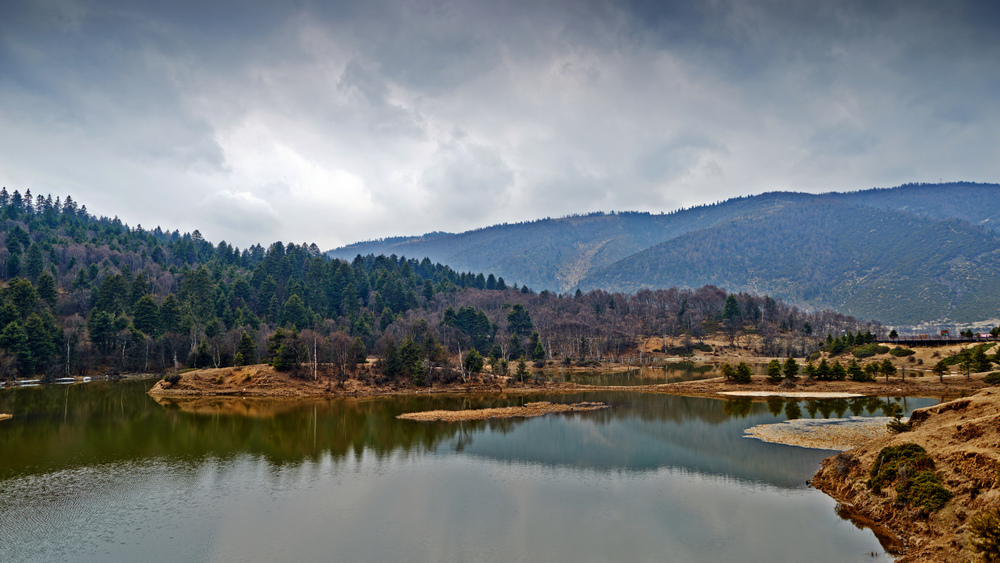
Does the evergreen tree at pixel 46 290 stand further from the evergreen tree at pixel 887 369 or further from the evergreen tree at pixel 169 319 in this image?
the evergreen tree at pixel 887 369

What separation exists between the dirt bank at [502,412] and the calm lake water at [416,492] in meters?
3.35

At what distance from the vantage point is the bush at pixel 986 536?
15.6m

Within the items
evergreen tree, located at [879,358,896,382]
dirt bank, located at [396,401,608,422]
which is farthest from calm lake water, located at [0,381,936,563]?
evergreen tree, located at [879,358,896,382]

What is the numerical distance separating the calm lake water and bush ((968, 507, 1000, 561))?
4706mm

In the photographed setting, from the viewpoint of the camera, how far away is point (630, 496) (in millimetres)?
28328

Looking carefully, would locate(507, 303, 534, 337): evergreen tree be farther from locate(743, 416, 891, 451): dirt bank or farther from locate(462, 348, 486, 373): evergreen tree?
locate(743, 416, 891, 451): dirt bank

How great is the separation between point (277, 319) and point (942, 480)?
131 metres

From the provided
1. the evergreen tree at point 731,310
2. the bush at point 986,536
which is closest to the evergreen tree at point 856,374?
the bush at point 986,536

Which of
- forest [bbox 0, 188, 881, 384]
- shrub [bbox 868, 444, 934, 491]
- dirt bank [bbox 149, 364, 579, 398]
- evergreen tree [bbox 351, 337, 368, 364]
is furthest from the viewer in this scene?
forest [bbox 0, 188, 881, 384]

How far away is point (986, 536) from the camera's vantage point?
1588cm

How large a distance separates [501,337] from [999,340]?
8883 cm

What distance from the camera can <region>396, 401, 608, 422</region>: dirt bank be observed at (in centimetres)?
5524

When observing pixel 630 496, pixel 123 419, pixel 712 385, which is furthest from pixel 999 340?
pixel 123 419

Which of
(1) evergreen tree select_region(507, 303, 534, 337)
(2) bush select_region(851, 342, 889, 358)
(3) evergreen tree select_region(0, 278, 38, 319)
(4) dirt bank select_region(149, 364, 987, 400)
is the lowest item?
(4) dirt bank select_region(149, 364, 987, 400)
